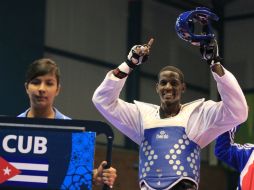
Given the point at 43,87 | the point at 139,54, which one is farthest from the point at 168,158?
the point at 43,87

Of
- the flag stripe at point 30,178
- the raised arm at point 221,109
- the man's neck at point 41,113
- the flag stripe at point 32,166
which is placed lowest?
the flag stripe at point 30,178

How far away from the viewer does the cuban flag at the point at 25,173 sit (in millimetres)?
1685

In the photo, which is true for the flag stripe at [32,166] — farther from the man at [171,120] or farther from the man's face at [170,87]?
the man's face at [170,87]

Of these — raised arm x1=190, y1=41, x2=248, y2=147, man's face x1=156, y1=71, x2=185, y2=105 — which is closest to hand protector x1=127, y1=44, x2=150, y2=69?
man's face x1=156, y1=71, x2=185, y2=105

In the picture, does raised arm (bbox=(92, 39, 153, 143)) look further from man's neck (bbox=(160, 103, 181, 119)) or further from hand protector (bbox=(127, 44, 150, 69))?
man's neck (bbox=(160, 103, 181, 119))

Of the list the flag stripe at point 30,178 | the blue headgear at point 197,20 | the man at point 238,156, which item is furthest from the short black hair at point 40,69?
the man at point 238,156

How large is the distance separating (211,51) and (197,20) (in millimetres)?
151

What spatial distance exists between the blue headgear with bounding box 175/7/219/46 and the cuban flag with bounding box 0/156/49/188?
1.04 metres

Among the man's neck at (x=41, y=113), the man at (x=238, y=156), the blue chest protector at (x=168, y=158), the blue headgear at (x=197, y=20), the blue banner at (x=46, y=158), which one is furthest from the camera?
the man at (x=238, y=156)

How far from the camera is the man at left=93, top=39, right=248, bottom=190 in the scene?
254 cm

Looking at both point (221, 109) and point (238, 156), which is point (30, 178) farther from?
point (238, 156)

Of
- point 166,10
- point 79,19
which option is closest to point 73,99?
point 79,19

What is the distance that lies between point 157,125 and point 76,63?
17.8 feet

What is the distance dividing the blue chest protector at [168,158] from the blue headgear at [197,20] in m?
0.45
